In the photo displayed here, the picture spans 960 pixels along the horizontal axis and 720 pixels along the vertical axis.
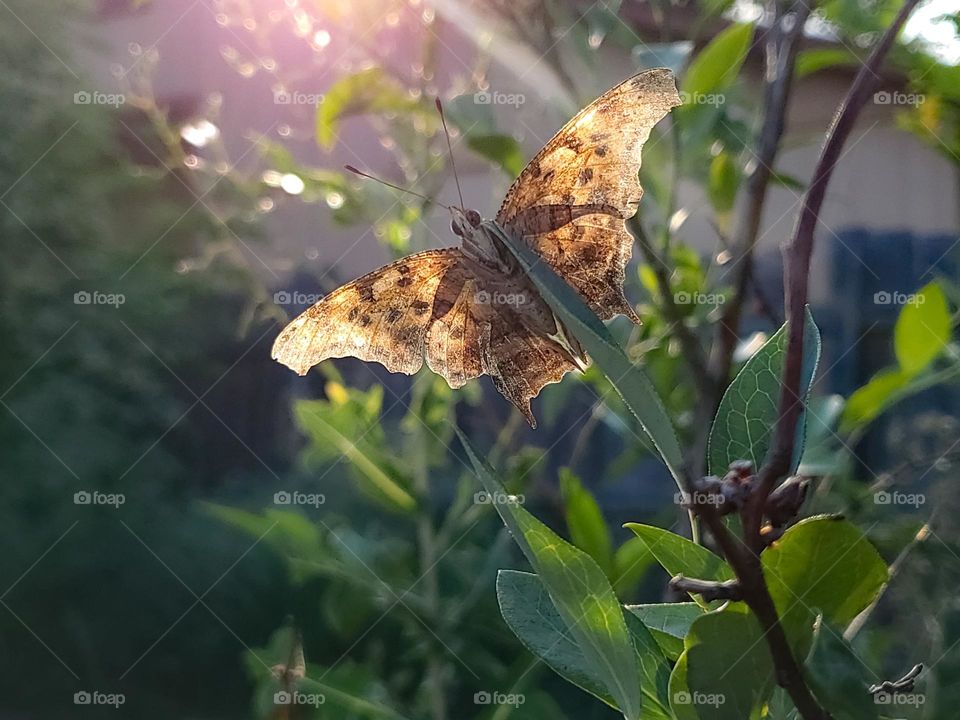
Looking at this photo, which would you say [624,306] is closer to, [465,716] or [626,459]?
[626,459]

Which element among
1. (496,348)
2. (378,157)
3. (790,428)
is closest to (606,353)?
(790,428)

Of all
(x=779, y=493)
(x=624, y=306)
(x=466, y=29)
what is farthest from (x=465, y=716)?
(x=779, y=493)

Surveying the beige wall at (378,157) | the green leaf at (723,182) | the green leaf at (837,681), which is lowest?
the green leaf at (837,681)

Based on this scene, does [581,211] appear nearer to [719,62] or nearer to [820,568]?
[820,568]

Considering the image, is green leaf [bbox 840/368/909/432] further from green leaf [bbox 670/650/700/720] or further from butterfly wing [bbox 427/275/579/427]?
green leaf [bbox 670/650/700/720]

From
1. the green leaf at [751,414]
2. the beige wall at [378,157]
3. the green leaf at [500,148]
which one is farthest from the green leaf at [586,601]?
the beige wall at [378,157]

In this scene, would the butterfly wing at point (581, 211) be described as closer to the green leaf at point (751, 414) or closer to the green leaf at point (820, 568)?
the green leaf at point (751, 414)
